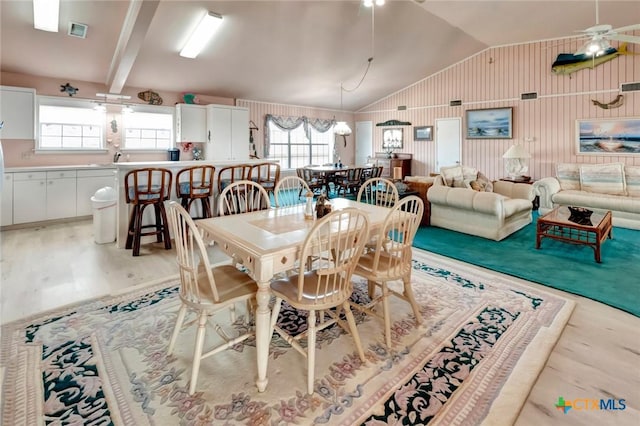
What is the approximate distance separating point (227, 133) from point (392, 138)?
501 centimetres

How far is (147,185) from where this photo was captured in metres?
4.18

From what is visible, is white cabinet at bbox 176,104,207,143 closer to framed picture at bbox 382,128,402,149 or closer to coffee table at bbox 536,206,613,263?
framed picture at bbox 382,128,402,149

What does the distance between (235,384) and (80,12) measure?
15.7 feet

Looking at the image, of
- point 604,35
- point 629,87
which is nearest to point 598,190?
point 629,87

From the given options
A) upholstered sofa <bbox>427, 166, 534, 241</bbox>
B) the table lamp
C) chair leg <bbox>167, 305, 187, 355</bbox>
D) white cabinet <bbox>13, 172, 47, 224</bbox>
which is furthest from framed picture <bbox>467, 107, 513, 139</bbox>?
white cabinet <bbox>13, 172, 47, 224</bbox>

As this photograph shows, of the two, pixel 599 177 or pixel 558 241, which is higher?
pixel 599 177

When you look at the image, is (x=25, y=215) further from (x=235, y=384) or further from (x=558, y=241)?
(x=558, y=241)

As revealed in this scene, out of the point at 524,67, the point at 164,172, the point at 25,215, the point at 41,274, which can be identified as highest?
the point at 524,67

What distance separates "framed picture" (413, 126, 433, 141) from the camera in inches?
356

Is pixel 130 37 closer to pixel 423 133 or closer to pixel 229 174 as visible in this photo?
pixel 229 174

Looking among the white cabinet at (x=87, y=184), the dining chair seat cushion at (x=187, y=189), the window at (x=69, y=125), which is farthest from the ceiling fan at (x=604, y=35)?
the window at (x=69, y=125)

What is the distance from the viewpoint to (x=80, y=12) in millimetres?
4066

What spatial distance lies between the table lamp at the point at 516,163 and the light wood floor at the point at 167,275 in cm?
397

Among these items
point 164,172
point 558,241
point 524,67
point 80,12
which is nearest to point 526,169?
point 524,67
